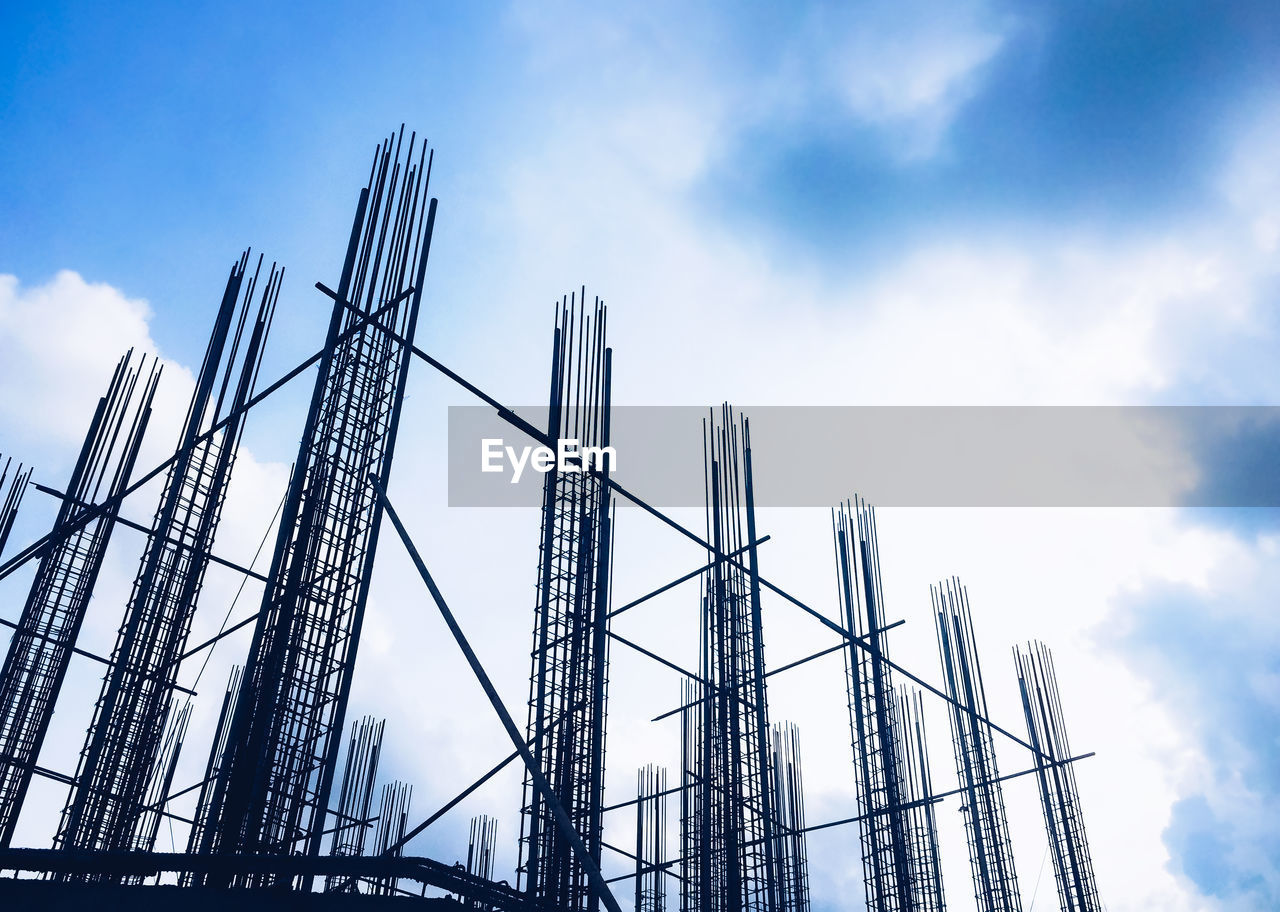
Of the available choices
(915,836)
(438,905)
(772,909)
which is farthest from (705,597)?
(438,905)

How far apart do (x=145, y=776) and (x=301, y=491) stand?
6.16m

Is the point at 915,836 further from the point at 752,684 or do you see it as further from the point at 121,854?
the point at 121,854

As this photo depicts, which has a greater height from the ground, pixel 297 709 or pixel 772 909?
pixel 297 709

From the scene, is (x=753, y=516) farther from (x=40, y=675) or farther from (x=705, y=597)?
(x=40, y=675)

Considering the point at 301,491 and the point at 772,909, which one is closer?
the point at 301,491

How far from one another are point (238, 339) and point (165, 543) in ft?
12.7

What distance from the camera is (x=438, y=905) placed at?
7777mm

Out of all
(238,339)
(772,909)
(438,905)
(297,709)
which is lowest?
(438,905)

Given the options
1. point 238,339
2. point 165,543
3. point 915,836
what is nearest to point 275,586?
point 165,543

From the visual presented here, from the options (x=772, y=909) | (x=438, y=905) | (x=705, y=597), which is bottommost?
(x=438, y=905)

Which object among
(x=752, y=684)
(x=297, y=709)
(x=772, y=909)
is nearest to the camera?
(x=297, y=709)

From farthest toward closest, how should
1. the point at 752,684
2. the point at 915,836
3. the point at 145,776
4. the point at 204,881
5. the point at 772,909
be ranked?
the point at 915,836, the point at 752,684, the point at 772,909, the point at 145,776, the point at 204,881

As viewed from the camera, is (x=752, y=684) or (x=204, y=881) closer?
(x=204, y=881)

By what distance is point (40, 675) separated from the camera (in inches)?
582
